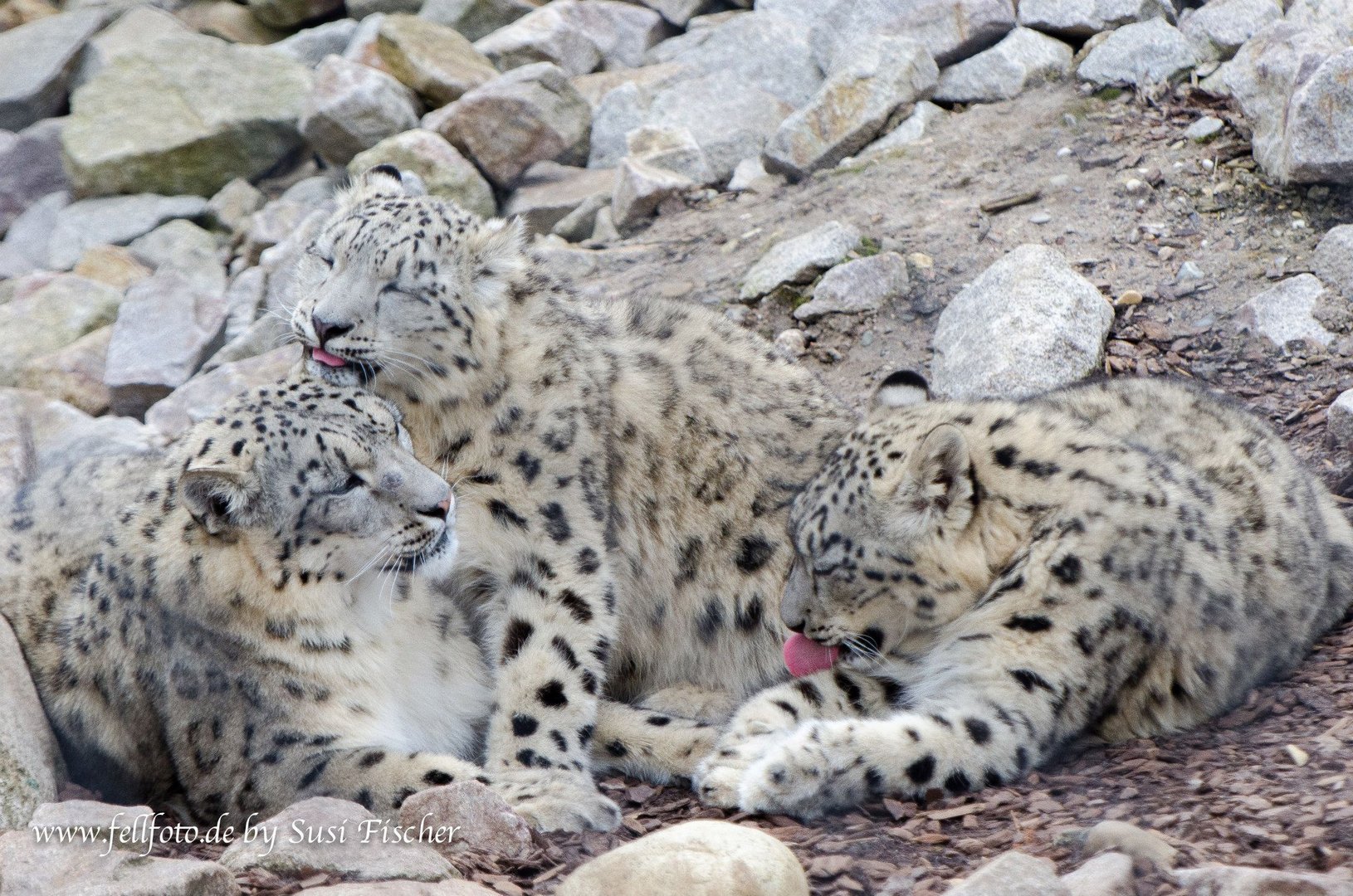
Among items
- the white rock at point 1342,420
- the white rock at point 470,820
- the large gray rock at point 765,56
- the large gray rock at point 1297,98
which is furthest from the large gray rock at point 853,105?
the white rock at point 470,820

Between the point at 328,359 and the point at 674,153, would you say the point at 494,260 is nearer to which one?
the point at 328,359

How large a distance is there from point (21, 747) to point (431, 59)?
10810mm

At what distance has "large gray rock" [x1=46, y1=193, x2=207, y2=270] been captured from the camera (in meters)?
15.1

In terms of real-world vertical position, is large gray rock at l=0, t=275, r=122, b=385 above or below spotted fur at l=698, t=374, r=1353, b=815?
below

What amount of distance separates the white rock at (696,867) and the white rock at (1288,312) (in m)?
5.32

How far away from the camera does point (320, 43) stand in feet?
58.2

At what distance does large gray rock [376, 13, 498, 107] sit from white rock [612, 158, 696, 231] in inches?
134

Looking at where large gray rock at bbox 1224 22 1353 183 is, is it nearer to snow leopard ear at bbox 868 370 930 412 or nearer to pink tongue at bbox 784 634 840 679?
snow leopard ear at bbox 868 370 930 412

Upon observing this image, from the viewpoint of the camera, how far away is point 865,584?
599 cm

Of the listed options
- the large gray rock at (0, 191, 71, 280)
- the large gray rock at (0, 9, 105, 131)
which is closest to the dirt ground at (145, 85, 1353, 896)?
the large gray rock at (0, 191, 71, 280)

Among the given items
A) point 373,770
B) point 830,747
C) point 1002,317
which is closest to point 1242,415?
point 1002,317

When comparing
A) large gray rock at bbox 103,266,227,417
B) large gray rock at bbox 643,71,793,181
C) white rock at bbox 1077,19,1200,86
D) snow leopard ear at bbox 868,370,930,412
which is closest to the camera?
snow leopard ear at bbox 868,370,930,412

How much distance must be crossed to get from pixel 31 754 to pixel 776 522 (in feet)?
10.8

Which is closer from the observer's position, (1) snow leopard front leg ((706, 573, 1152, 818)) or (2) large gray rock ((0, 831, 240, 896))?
(2) large gray rock ((0, 831, 240, 896))
